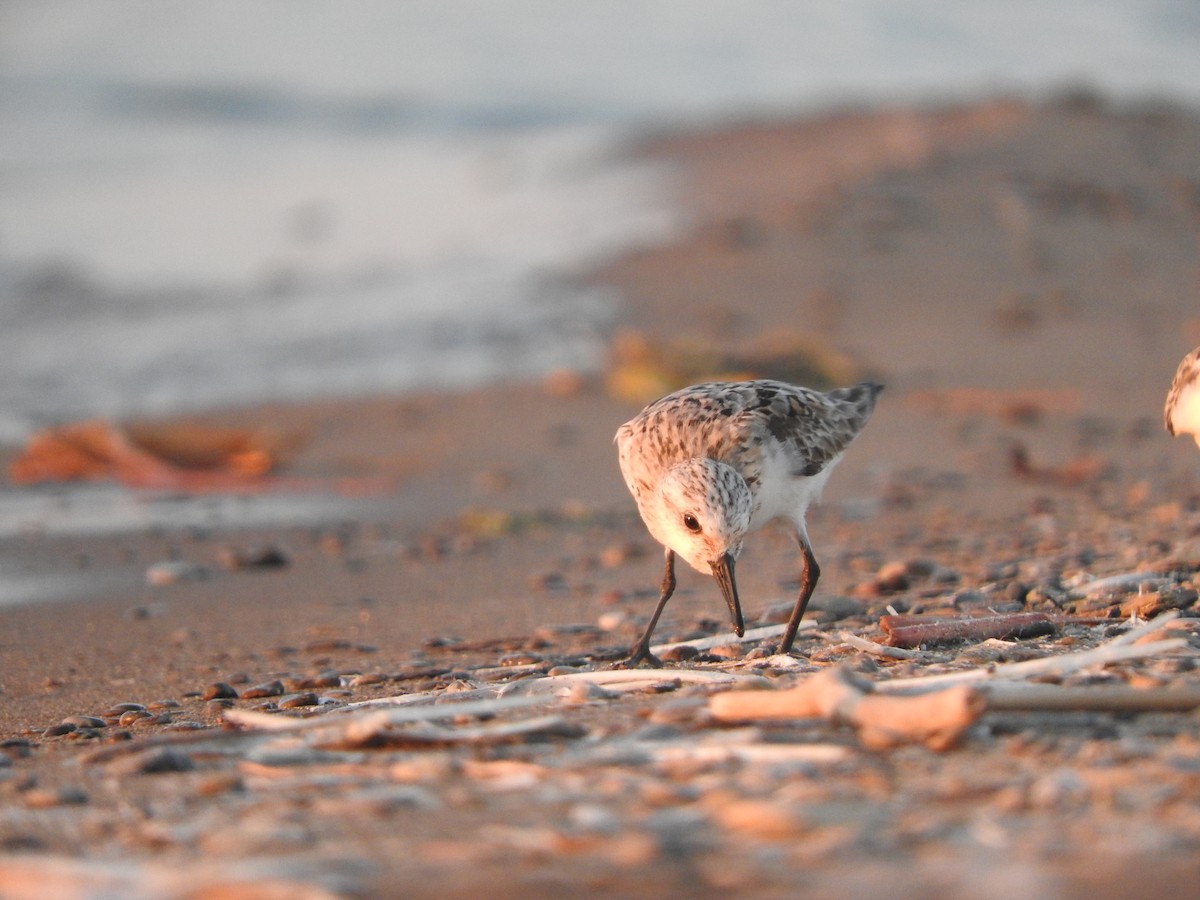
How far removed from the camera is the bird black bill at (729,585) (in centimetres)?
432

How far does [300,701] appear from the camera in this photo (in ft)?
13.2

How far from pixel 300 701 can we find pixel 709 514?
125 centimetres

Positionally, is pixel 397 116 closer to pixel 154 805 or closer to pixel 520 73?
pixel 520 73

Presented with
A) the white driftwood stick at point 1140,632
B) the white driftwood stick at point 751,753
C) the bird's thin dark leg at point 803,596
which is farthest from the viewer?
the bird's thin dark leg at point 803,596

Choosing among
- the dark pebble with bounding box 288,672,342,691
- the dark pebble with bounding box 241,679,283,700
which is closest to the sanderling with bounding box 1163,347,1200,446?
the dark pebble with bounding box 288,672,342,691

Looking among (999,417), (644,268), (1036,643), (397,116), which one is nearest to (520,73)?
(397,116)

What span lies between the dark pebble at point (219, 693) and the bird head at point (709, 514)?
136 cm

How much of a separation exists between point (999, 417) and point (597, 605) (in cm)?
447

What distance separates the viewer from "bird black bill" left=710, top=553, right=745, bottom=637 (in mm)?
4316

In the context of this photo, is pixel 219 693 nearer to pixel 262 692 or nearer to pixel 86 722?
pixel 262 692

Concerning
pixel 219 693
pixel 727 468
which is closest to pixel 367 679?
pixel 219 693

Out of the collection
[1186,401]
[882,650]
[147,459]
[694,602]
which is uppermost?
[147,459]

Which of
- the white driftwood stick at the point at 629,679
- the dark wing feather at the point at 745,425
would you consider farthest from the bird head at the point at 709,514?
the white driftwood stick at the point at 629,679

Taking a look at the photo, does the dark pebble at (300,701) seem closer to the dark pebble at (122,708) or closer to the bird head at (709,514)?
the dark pebble at (122,708)
